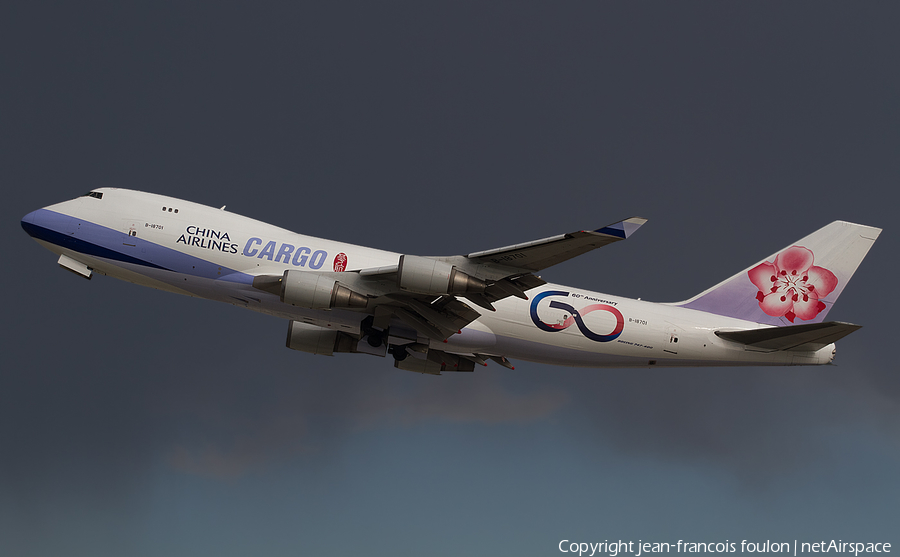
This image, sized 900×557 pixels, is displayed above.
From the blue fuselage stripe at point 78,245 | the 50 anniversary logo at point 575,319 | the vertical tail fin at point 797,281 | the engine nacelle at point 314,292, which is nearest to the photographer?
the engine nacelle at point 314,292

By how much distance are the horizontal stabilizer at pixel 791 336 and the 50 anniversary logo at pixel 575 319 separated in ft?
13.5

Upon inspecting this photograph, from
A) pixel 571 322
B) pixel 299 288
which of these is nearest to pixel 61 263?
pixel 299 288

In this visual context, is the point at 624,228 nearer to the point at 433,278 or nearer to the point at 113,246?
the point at 433,278

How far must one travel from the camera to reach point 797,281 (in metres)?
36.0

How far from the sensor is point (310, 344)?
35.9m

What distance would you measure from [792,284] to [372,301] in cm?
1794

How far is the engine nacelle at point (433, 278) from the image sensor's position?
27.8 metres

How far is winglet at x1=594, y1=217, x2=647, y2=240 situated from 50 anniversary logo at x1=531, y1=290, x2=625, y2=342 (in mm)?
7618

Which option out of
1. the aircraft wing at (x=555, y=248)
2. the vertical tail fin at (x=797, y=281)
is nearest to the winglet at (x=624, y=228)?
the aircraft wing at (x=555, y=248)

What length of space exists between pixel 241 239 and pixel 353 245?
4101mm

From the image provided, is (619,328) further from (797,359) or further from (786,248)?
(786,248)

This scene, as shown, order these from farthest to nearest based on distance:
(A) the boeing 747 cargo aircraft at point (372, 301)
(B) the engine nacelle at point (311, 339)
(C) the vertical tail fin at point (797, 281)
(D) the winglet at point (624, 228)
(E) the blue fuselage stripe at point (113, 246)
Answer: (B) the engine nacelle at point (311, 339) < (C) the vertical tail fin at point (797, 281) < (E) the blue fuselage stripe at point (113, 246) < (A) the boeing 747 cargo aircraft at point (372, 301) < (D) the winglet at point (624, 228)

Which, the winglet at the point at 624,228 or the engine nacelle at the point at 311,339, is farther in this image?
the engine nacelle at the point at 311,339

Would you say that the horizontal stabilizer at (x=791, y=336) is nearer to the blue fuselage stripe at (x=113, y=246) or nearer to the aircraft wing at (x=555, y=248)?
the aircraft wing at (x=555, y=248)
